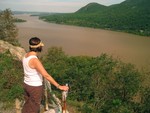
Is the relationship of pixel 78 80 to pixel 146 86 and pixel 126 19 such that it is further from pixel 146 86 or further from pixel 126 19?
pixel 126 19

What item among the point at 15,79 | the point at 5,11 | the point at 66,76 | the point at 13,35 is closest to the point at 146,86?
the point at 66,76

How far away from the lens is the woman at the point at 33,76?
11.3 feet

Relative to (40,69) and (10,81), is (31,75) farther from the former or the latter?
(10,81)

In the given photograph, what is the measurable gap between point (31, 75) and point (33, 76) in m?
0.03

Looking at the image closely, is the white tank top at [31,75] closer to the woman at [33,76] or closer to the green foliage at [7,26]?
the woman at [33,76]

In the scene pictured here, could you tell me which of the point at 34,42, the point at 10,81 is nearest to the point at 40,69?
the point at 34,42

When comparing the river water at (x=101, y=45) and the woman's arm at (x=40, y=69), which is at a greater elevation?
the woman's arm at (x=40, y=69)

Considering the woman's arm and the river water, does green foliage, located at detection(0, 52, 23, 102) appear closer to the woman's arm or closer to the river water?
the woman's arm

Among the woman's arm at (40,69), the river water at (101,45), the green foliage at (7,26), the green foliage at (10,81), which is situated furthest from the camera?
the river water at (101,45)

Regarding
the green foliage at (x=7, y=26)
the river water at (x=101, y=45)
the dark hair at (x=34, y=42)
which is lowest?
the river water at (x=101, y=45)

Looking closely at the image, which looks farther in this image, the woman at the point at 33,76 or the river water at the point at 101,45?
the river water at the point at 101,45

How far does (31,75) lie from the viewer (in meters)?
3.60

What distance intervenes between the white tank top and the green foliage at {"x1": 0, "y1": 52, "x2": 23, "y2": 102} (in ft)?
8.96

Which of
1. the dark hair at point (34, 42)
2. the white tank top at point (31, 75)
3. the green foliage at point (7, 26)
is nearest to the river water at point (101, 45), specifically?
the green foliage at point (7, 26)
